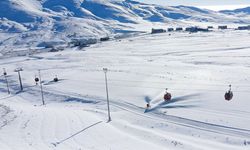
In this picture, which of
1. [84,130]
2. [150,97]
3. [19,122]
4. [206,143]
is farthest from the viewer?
[150,97]

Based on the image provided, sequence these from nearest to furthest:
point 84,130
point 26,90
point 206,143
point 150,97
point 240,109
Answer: point 206,143, point 84,130, point 240,109, point 150,97, point 26,90

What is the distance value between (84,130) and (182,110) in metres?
13.9

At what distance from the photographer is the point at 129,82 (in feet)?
202

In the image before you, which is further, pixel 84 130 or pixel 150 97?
pixel 150 97

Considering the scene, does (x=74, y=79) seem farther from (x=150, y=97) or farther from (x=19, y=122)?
(x=19, y=122)

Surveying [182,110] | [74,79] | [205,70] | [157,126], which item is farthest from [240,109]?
[74,79]

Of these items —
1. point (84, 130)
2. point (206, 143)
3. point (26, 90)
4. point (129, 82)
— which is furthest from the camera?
point (26, 90)

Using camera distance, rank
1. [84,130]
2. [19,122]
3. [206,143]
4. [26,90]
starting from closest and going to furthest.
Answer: [206,143] → [84,130] → [19,122] → [26,90]

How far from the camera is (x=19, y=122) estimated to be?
37750 millimetres

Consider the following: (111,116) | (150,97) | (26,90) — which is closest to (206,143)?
(111,116)

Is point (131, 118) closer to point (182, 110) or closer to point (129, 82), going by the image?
point (182, 110)

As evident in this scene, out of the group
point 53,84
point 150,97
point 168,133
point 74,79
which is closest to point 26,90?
point 53,84

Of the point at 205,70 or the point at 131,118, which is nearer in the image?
the point at 131,118

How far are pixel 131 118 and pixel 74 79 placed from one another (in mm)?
31846
